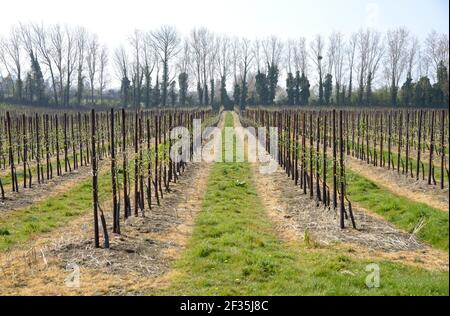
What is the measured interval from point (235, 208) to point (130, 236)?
314cm

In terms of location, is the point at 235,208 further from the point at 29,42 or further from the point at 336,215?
the point at 29,42

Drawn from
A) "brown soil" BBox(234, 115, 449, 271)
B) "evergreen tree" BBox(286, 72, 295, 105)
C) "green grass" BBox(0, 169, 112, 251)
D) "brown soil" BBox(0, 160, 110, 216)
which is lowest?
"brown soil" BBox(234, 115, 449, 271)

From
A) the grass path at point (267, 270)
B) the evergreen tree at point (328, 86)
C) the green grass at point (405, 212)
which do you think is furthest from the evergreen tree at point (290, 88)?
the grass path at point (267, 270)

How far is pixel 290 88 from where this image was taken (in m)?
72.8

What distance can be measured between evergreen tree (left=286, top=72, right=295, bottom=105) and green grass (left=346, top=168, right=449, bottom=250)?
59.2m

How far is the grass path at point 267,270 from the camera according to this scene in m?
6.04

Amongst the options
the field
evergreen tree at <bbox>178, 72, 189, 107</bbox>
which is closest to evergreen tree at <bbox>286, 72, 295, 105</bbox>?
evergreen tree at <bbox>178, 72, 189, 107</bbox>

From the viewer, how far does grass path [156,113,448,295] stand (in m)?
6.04

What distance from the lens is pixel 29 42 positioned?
63.2 metres

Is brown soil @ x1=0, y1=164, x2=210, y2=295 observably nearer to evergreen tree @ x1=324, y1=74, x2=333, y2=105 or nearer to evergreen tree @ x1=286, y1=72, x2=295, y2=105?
evergreen tree @ x1=286, y1=72, x2=295, y2=105

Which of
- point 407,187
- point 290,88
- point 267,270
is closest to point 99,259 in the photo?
point 267,270

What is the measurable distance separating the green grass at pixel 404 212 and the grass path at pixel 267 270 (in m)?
1.95

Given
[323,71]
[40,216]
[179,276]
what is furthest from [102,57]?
[179,276]

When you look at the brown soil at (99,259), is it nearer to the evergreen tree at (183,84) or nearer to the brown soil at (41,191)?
the brown soil at (41,191)
